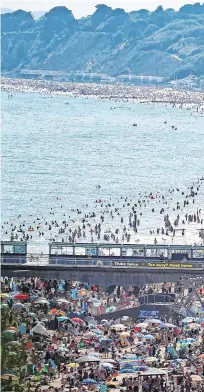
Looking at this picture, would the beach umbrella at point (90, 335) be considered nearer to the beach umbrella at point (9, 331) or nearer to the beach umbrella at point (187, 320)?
the beach umbrella at point (187, 320)

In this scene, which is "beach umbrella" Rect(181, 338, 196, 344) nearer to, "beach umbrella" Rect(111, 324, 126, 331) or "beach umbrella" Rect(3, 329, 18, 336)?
"beach umbrella" Rect(111, 324, 126, 331)

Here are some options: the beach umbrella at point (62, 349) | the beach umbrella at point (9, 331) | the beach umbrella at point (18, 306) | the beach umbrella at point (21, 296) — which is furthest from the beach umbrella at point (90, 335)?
the beach umbrella at point (9, 331)

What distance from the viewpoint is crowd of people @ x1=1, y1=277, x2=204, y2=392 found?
44094mm

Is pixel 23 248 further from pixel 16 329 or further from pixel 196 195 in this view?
pixel 196 195

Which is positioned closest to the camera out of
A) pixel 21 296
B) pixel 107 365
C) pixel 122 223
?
pixel 107 365

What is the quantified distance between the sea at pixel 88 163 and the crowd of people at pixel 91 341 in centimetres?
2589

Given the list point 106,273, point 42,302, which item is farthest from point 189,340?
point 106,273

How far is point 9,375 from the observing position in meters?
39.2

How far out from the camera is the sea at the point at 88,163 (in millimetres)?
105625

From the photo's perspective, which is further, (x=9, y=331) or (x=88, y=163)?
(x=88, y=163)

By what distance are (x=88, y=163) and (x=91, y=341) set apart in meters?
89.1

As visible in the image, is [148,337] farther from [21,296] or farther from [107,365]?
[21,296]

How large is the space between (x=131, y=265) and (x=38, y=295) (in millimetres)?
5033

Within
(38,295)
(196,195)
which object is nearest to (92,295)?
(38,295)
